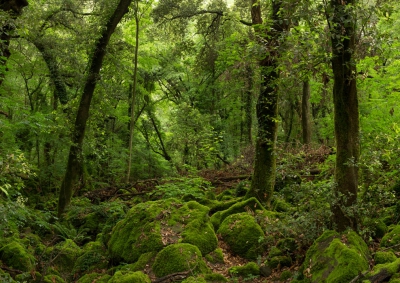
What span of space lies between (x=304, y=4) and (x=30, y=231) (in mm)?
9550

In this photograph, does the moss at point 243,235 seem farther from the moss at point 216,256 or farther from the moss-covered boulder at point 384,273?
the moss-covered boulder at point 384,273

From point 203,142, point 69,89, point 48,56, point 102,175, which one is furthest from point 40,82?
point 203,142

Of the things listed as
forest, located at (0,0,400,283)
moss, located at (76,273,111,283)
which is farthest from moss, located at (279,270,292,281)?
moss, located at (76,273,111,283)

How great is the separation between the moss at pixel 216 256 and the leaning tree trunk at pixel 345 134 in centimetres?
243

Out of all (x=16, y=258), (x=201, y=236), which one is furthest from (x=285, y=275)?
(x=16, y=258)

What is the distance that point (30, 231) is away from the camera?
10328 millimetres

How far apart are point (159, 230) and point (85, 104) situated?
6395 millimetres

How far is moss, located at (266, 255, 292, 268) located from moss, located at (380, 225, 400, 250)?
150 cm

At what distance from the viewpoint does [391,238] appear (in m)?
5.55

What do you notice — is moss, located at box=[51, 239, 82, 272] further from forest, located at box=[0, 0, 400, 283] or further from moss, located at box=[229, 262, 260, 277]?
moss, located at box=[229, 262, 260, 277]

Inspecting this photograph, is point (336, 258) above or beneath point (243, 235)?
above

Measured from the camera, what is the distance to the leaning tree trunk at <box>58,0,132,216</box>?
39.0ft

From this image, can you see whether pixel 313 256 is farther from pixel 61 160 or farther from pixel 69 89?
pixel 69 89

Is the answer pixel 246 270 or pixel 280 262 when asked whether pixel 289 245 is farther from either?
pixel 246 270
